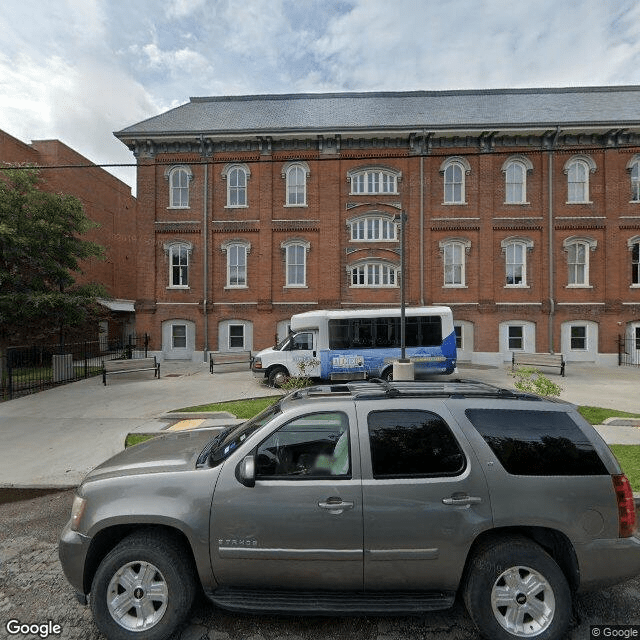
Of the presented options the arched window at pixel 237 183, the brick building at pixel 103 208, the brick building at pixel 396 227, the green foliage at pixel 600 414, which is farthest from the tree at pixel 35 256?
the green foliage at pixel 600 414

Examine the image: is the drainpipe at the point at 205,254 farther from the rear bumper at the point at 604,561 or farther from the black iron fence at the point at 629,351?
the black iron fence at the point at 629,351

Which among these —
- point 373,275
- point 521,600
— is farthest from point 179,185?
point 521,600

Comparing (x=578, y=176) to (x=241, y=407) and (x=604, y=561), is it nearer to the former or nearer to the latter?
(x=241, y=407)

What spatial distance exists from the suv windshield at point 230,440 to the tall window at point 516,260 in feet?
66.0

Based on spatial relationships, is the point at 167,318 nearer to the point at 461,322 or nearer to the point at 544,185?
the point at 461,322

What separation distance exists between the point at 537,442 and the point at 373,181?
1969 cm

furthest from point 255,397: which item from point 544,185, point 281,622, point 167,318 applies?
point 544,185

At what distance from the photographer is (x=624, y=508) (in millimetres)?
2779

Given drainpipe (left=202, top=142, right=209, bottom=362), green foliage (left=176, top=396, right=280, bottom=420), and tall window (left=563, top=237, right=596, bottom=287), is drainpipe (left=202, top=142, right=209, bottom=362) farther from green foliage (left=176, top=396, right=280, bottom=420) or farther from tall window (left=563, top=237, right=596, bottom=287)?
tall window (left=563, top=237, right=596, bottom=287)

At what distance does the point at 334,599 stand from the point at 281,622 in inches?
24.2

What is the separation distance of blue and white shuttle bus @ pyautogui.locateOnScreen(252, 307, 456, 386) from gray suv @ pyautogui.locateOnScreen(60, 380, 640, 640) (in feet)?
34.5

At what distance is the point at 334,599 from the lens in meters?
2.71

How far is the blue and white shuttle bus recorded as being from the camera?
1346 cm

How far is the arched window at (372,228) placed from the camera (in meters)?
20.3
